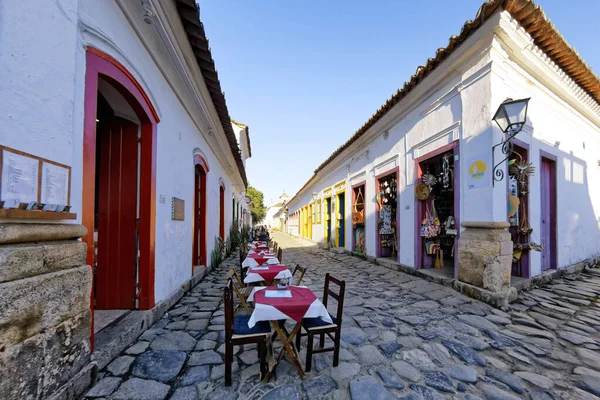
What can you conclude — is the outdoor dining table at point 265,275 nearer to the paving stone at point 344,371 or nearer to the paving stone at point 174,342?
the paving stone at point 174,342

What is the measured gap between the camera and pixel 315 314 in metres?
2.22

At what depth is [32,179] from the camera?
1562 mm

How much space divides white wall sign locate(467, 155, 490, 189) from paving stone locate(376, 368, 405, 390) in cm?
328

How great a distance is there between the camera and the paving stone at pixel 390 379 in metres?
2.09

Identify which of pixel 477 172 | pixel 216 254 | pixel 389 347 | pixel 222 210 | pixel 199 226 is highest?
pixel 477 172

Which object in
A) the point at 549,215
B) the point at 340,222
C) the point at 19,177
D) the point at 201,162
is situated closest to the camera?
the point at 19,177

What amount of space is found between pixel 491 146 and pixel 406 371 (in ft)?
11.6

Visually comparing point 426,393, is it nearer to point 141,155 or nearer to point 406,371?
point 406,371

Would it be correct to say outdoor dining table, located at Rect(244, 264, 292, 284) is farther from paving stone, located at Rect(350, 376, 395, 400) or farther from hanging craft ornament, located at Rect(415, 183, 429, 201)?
hanging craft ornament, located at Rect(415, 183, 429, 201)

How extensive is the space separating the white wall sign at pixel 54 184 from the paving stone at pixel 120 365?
1.44 m

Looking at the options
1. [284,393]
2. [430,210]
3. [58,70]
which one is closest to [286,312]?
[284,393]

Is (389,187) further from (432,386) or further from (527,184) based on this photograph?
(432,386)

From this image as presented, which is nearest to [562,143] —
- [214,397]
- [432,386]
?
[432,386]

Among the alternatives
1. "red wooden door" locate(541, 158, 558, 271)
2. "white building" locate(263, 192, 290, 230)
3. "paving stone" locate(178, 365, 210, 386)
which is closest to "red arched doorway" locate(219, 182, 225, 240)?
"paving stone" locate(178, 365, 210, 386)
